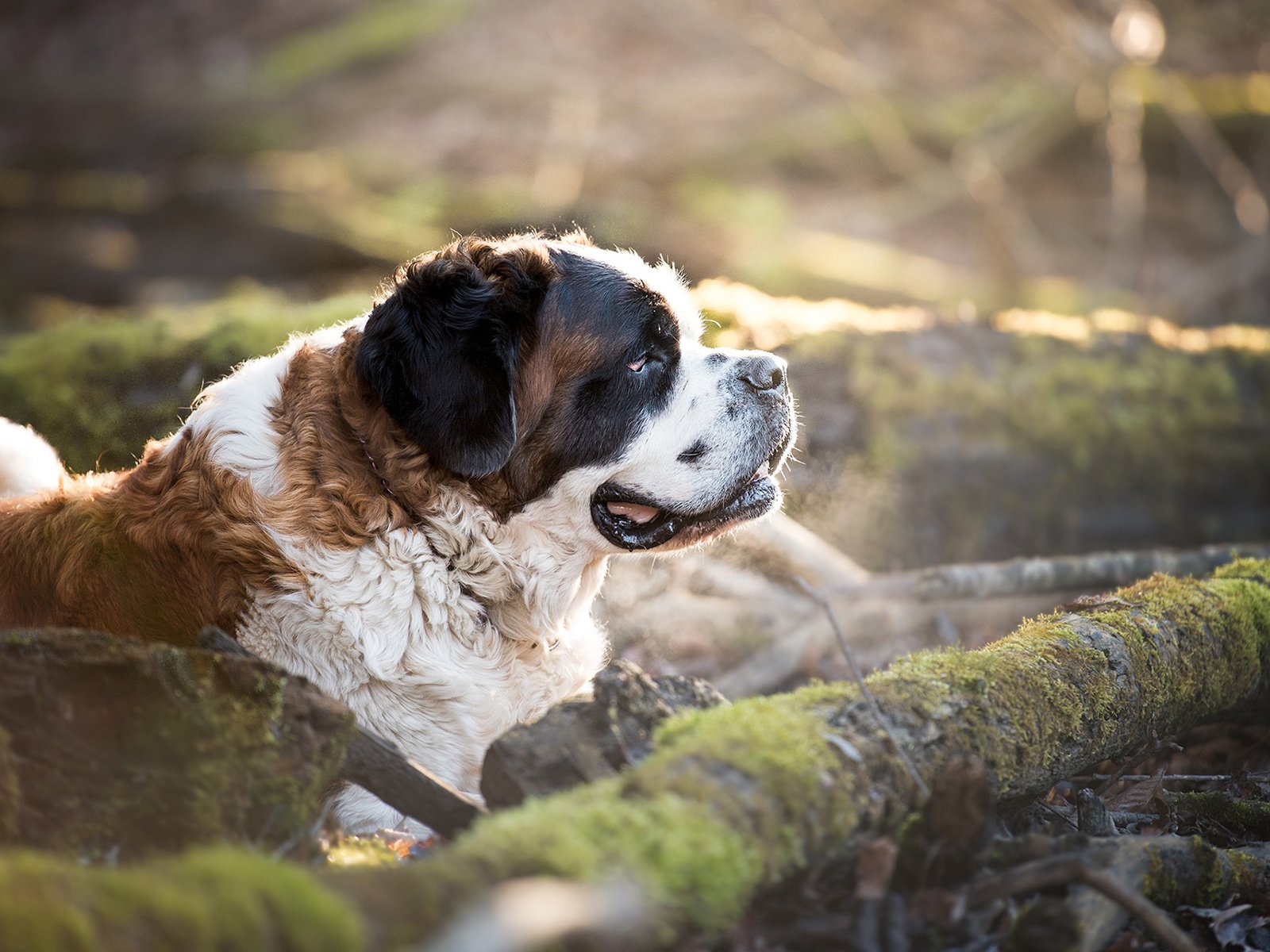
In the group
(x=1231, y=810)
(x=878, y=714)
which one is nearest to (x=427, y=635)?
(x=878, y=714)

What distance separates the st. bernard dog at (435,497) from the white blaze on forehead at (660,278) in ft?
0.05

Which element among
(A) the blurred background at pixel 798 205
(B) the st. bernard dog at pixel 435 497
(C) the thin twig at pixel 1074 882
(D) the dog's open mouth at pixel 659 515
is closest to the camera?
(C) the thin twig at pixel 1074 882

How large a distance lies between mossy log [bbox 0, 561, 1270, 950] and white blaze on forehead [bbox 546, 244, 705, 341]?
1555mm

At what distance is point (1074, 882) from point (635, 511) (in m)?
1.92

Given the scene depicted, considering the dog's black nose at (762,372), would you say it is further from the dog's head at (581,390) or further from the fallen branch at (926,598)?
the fallen branch at (926,598)

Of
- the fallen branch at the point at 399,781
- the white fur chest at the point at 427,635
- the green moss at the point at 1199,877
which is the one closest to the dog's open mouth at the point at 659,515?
the white fur chest at the point at 427,635

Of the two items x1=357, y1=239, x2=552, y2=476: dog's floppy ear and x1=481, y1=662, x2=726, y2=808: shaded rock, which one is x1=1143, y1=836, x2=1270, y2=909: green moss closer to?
x1=481, y1=662, x2=726, y2=808: shaded rock

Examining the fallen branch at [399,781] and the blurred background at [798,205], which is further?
the blurred background at [798,205]

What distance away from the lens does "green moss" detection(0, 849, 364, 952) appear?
1.45 m

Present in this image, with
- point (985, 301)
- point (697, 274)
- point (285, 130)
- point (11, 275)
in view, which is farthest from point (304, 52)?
point (985, 301)

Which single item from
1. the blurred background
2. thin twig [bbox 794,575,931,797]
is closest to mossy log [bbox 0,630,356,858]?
thin twig [bbox 794,575,931,797]

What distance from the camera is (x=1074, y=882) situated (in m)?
2.07

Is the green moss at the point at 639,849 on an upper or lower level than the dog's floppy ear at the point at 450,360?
lower

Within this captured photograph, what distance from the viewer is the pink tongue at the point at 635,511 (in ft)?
11.9
